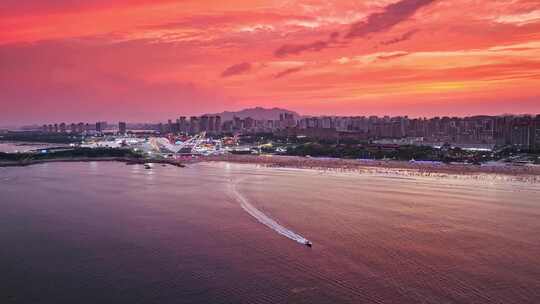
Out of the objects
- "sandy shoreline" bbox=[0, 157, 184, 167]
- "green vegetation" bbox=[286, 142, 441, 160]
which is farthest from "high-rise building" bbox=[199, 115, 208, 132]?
"sandy shoreline" bbox=[0, 157, 184, 167]

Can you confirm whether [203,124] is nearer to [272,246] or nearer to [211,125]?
[211,125]

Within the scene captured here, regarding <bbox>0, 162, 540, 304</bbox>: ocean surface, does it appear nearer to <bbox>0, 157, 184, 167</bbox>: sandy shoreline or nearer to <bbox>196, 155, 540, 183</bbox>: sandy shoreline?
<bbox>196, 155, 540, 183</bbox>: sandy shoreline

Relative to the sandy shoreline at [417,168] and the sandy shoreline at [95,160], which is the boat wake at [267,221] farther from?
the sandy shoreline at [95,160]

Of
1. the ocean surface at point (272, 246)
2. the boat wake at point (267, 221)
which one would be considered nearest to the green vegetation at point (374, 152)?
the ocean surface at point (272, 246)

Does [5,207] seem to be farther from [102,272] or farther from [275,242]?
[275,242]

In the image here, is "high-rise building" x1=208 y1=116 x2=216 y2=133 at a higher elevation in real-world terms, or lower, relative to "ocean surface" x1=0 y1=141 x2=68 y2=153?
higher

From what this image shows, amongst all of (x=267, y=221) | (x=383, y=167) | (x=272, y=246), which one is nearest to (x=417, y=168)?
(x=383, y=167)

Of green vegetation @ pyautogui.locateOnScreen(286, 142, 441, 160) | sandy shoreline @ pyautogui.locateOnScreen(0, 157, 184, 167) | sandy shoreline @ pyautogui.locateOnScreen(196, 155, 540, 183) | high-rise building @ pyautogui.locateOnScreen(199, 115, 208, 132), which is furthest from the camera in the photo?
high-rise building @ pyautogui.locateOnScreen(199, 115, 208, 132)
